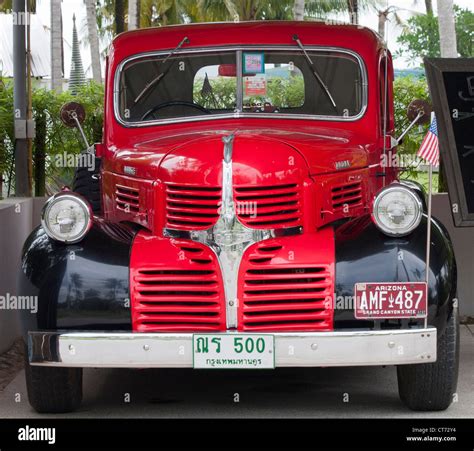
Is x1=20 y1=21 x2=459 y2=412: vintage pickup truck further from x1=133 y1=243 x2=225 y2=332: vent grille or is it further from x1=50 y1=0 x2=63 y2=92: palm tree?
x1=50 y1=0 x2=63 y2=92: palm tree

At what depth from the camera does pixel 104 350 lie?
5824 mm

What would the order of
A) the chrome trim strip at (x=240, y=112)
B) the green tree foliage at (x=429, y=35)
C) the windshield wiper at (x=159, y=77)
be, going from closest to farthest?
the chrome trim strip at (x=240, y=112), the windshield wiper at (x=159, y=77), the green tree foliage at (x=429, y=35)

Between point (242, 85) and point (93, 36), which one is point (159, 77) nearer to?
point (242, 85)

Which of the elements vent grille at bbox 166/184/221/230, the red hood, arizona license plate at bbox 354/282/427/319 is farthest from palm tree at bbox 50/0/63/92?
arizona license plate at bbox 354/282/427/319

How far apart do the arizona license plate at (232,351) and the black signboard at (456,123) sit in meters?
2.57

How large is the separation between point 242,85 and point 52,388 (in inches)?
85.4

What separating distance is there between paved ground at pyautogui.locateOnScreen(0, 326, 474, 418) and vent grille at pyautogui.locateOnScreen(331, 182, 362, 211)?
1076mm

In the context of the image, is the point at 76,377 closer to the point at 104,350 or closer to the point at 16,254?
the point at 104,350

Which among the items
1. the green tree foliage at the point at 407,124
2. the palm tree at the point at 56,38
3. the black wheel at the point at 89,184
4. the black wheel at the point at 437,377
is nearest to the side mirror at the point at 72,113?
the black wheel at the point at 89,184

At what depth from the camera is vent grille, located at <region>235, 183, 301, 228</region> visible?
6.18 metres

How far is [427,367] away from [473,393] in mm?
846

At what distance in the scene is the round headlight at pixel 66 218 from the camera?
244 inches

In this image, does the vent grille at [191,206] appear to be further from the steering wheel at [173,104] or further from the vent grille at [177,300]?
the steering wheel at [173,104]
